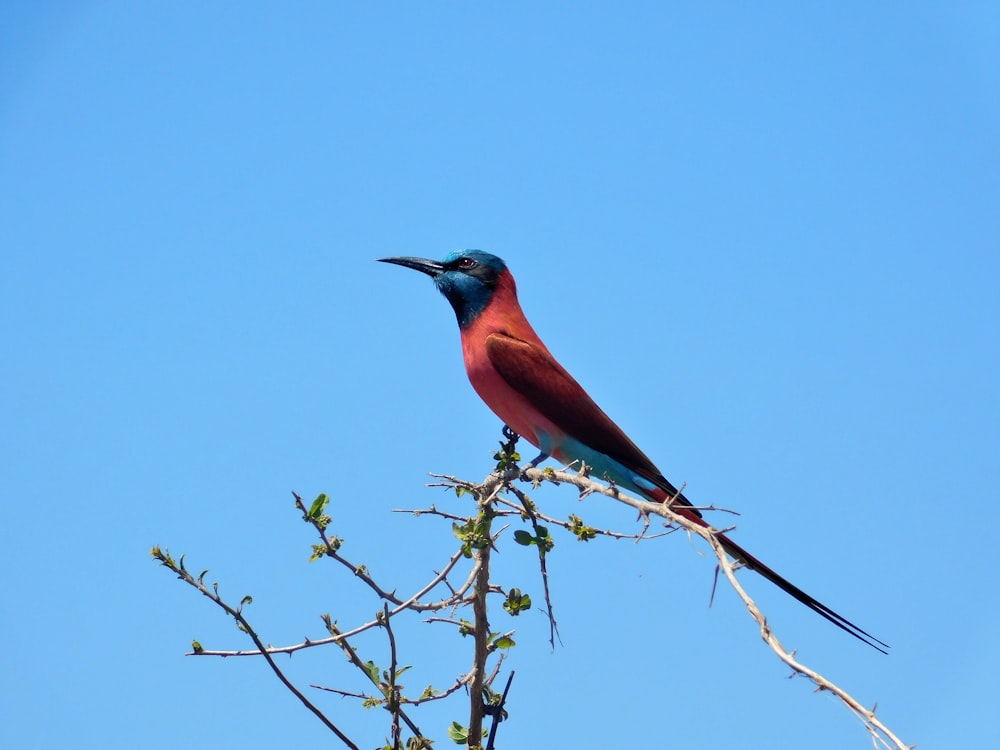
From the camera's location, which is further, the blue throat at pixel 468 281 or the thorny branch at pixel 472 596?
the blue throat at pixel 468 281

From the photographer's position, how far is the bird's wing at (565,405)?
5055 mm

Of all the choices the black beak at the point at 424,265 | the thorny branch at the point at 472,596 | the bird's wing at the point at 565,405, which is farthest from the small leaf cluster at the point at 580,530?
the black beak at the point at 424,265

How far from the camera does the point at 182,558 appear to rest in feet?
10.7

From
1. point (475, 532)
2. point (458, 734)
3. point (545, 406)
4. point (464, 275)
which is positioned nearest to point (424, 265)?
point (464, 275)

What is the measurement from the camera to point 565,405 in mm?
5160

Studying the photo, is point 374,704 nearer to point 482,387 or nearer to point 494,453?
point 494,453

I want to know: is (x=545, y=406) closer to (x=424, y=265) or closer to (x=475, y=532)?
(x=424, y=265)

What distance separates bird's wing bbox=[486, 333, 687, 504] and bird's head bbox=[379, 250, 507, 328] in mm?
410

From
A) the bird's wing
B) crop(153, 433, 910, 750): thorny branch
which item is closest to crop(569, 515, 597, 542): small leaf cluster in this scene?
crop(153, 433, 910, 750): thorny branch

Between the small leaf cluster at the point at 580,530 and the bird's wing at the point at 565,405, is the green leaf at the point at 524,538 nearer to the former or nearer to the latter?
the small leaf cluster at the point at 580,530

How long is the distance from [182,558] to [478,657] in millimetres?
986

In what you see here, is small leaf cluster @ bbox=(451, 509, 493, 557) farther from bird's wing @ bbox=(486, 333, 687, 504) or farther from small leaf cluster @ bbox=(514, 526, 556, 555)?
bird's wing @ bbox=(486, 333, 687, 504)

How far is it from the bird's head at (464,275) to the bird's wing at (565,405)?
0.41 m

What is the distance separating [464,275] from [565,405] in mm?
984
